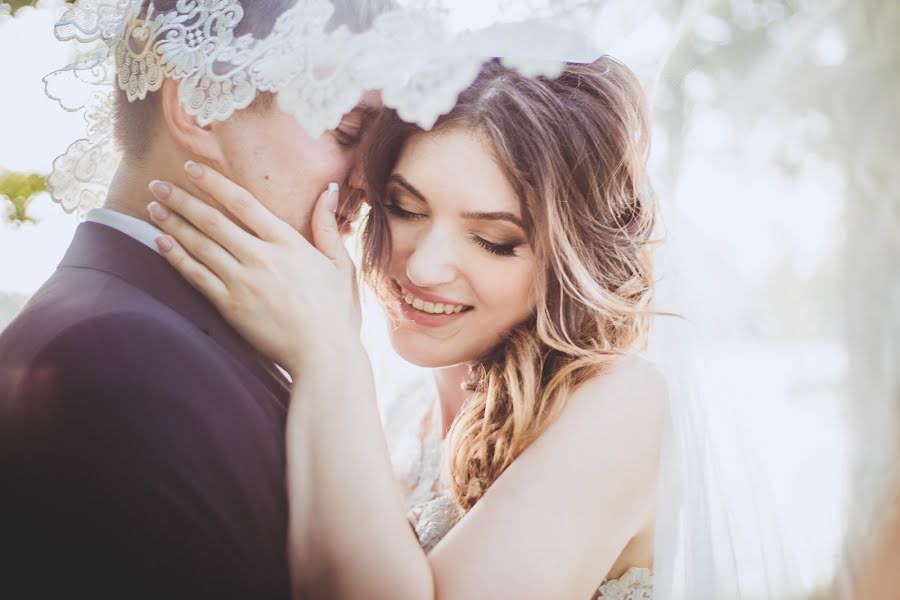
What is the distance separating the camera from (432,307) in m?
2.01

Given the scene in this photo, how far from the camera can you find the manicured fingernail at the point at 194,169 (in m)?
1.69

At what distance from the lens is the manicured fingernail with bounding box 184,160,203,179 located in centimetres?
169

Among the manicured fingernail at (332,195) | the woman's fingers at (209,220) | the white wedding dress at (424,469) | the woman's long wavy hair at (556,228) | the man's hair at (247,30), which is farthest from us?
the white wedding dress at (424,469)

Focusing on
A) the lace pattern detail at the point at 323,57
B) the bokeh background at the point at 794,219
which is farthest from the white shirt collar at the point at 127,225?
the bokeh background at the point at 794,219

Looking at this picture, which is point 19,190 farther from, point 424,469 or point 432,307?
point 424,469

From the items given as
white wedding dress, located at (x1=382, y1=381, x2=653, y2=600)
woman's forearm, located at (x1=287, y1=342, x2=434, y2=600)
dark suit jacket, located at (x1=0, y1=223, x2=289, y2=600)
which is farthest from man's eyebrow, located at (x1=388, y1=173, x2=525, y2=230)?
white wedding dress, located at (x1=382, y1=381, x2=653, y2=600)

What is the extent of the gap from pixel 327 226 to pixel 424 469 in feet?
3.91

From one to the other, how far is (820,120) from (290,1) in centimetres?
108

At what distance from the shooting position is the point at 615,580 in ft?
7.03

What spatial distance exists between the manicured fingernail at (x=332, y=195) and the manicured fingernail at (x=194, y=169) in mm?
280

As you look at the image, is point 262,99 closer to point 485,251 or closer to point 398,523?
point 485,251

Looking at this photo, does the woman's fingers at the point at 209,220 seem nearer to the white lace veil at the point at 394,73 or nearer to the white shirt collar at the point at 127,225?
the white shirt collar at the point at 127,225

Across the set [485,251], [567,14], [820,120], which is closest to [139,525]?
[485,251]

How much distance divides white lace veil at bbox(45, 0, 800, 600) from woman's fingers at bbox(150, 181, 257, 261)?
205 millimetres
